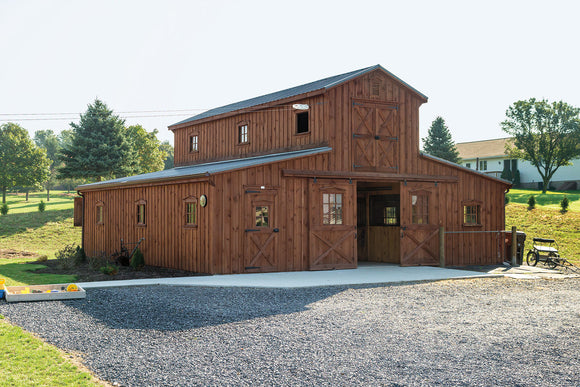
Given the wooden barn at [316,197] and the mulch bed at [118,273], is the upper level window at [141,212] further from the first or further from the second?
the mulch bed at [118,273]

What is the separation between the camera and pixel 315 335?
758 cm

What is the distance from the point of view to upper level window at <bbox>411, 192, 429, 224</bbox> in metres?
17.5

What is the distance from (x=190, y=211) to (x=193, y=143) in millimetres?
8817

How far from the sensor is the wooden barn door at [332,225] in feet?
51.6

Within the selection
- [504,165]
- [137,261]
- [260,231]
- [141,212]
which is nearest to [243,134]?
[141,212]

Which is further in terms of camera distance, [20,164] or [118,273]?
[20,164]

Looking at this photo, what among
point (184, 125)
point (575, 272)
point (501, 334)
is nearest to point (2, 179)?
point (184, 125)

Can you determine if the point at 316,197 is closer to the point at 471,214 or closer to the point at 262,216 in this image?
the point at 262,216

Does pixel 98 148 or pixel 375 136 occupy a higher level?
pixel 98 148

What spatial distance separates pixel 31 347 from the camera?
6660 mm

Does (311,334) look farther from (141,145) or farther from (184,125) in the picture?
(141,145)

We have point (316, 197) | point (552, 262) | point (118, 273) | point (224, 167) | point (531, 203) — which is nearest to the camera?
point (118, 273)

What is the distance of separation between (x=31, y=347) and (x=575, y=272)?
15.6 metres

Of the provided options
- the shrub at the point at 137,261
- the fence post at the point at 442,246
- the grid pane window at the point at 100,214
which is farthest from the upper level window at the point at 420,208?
the grid pane window at the point at 100,214
